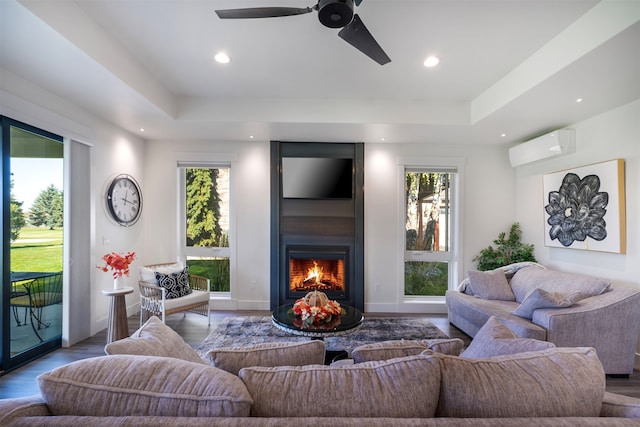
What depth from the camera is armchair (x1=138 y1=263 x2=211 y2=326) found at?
334 cm

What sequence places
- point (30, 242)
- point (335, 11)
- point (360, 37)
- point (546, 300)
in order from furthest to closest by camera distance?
point (30, 242), point (546, 300), point (360, 37), point (335, 11)

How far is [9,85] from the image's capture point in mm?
2422

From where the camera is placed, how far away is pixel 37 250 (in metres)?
2.83

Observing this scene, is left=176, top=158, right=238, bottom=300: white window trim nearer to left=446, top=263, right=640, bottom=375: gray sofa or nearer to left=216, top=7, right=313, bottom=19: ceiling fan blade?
left=216, top=7, right=313, bottom=19: ceiling fan blade

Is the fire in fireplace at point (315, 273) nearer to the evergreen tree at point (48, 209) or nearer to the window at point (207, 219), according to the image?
the window at point (207, 219)

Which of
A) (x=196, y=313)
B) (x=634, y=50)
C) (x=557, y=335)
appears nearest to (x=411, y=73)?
(x=634, y=50)

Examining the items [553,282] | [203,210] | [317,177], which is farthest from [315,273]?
[553,282]

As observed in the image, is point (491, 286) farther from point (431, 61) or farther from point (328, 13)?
point (328, 13)

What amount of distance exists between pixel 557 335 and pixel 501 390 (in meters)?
2.19

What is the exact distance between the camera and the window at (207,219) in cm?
460

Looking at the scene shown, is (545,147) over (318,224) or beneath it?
over

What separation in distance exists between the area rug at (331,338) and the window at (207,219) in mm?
921

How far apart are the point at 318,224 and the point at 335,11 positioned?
303 cm

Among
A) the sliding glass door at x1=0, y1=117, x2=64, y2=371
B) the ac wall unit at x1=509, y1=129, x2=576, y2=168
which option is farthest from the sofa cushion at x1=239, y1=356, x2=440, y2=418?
the ac wall unit at x1=509, y1=129, x2=576, y2=168
